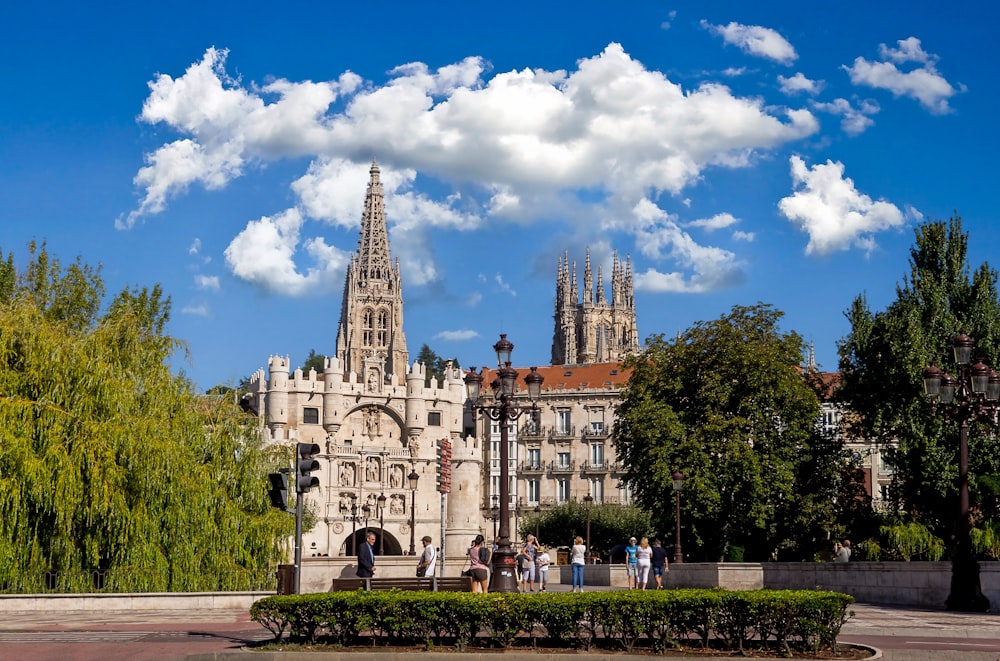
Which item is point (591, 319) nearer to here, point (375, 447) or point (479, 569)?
point (375, 447)

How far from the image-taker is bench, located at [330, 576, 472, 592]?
23734 millimetres

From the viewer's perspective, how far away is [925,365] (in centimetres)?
3719

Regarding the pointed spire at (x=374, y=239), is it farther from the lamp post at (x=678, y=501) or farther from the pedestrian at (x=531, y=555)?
the pedestrian at (x=531, y=555)

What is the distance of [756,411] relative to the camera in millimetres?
41875

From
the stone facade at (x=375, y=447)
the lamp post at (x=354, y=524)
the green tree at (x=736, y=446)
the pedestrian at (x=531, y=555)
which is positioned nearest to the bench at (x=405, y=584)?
the pedestrian at (x=531, y=555)

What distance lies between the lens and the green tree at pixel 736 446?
4081cm

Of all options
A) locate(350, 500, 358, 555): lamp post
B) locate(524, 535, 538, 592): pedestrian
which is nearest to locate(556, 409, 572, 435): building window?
locate(350, 500, 358, 555): lamp post

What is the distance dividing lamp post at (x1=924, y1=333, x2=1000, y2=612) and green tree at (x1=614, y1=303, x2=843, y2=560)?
1632 centimetres

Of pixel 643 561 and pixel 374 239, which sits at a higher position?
pixel 374 239

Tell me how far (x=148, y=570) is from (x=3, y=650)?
10171mm

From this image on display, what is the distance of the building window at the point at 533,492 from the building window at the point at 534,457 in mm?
1276

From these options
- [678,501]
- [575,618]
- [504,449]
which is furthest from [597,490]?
[575,618]

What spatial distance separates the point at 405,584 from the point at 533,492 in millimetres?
63664

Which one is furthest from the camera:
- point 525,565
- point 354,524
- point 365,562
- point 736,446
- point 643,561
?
point 354,524
